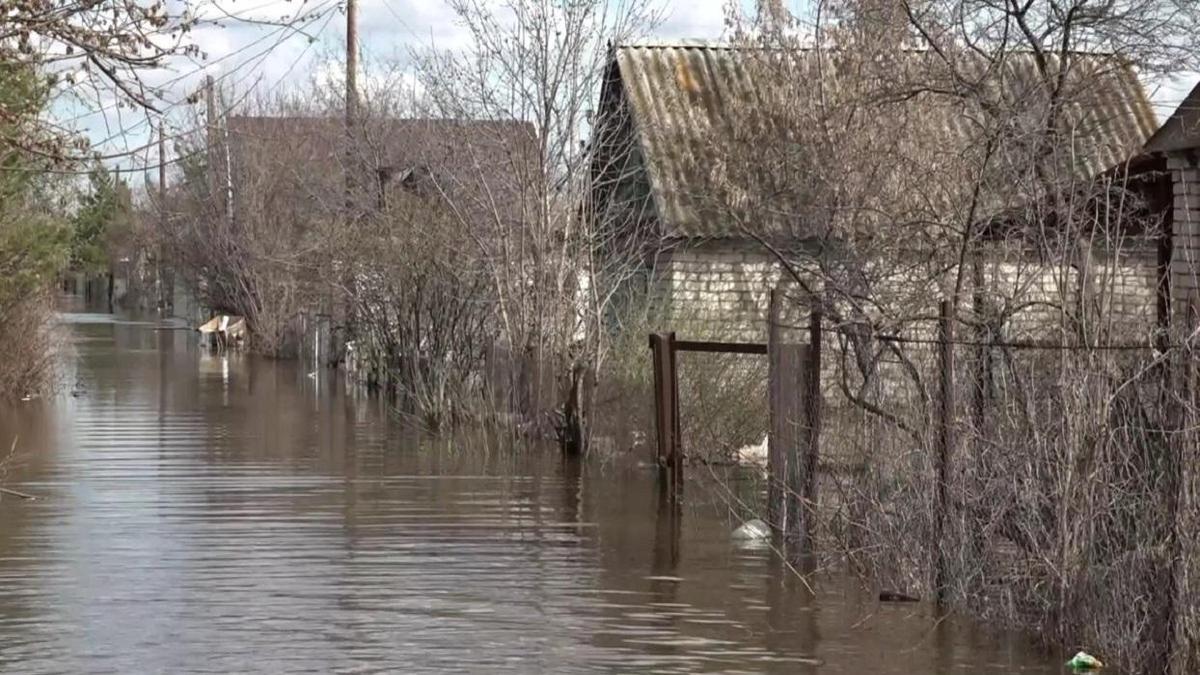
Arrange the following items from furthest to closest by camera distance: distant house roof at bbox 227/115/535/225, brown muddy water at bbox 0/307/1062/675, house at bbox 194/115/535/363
Answer: house at bbox 194/115/535/363 → distant house roof at bbox 227/115/535/225 → brown muddy water at bbox 0/307/1062/675

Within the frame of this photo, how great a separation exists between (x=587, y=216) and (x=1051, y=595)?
37.3ft

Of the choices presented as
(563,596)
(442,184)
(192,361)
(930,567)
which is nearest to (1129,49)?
(930,567)

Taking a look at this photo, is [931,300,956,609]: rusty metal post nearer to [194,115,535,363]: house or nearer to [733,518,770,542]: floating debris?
[733,518,770,542]: floating debris

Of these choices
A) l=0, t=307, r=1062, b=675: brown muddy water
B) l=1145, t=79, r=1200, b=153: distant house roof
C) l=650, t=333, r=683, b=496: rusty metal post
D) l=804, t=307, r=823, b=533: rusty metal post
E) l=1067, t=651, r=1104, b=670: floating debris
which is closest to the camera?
l=1067, t=651, r=1104, b=670: floating debris

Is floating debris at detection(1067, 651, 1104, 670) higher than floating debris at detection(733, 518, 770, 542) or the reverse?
the reverse

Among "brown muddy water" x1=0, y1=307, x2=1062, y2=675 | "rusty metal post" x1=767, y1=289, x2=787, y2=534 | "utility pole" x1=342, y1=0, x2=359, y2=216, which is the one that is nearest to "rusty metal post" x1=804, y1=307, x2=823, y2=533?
"rusty metal post" x1=767, y1=289, x2=787, y2=534

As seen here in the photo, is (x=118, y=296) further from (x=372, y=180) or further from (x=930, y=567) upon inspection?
(x=930, y=567)

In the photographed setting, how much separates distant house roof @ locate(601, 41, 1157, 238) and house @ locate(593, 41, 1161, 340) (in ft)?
0.10

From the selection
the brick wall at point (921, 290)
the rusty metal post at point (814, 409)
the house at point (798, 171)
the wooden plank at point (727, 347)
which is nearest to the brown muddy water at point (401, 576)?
the rusty metal post at point (814, 409)

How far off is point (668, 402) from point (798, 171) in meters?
3.90

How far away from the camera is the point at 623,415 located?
18.1 m

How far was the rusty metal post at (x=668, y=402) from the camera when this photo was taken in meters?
15.2

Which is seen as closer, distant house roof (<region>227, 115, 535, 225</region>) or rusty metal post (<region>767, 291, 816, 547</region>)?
rusty metal post (<region>767, 291, 816, 547</region>)

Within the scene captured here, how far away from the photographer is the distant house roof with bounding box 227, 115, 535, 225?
20328mm
